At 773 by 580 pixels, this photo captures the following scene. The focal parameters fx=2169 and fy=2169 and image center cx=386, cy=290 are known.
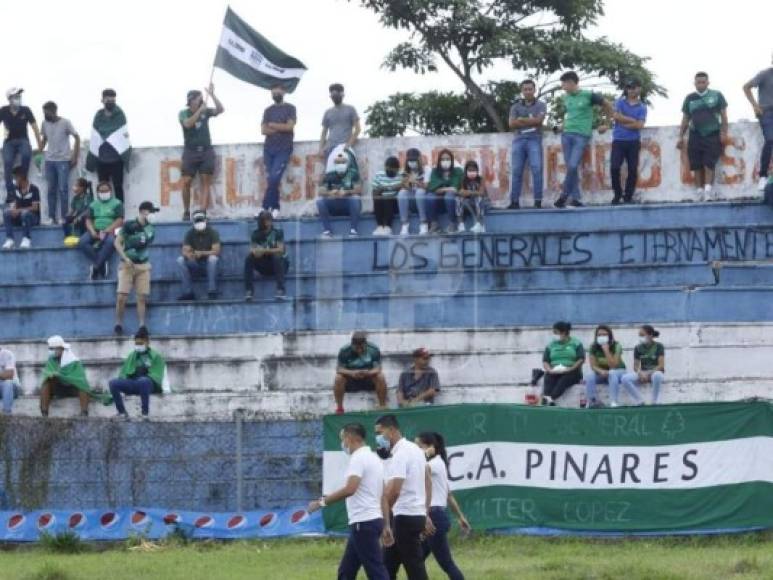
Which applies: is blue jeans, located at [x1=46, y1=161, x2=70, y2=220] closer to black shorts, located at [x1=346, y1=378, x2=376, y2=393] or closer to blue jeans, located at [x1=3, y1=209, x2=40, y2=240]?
blue jeans, located at [x1=3, y1=209, x2=40, y2=240]

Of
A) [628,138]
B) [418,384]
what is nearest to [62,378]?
[418,384]

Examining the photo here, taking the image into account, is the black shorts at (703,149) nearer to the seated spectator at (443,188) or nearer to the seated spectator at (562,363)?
the seated spectator at (443,188)

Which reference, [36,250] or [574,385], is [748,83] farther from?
[36,250]

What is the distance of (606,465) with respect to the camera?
2302 cm

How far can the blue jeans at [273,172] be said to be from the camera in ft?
108

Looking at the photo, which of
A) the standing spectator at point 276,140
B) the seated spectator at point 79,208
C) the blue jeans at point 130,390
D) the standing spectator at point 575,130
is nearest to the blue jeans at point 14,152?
the seated spectator at point 79,208

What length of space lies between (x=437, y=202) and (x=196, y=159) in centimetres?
452

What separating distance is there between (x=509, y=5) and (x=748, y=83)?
1539cm

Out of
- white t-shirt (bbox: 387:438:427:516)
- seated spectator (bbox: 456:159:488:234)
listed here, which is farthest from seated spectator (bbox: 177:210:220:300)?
white t-shirt (bbox: 387:438:427:516)

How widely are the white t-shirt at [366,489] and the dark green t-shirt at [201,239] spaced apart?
11831mm

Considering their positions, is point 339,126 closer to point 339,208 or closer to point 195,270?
point 339,208

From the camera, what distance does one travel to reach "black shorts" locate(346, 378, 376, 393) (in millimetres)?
26953

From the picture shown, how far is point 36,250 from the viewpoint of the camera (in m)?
32.4

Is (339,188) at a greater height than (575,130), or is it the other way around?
(575,130)
